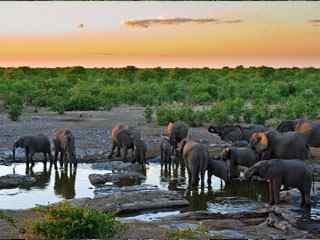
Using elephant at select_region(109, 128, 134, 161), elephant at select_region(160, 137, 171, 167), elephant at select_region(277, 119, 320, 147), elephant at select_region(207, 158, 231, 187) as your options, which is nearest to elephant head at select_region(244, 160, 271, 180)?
elephant at select_region(207, 158, 231, 187)

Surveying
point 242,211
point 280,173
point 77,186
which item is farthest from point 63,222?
point 77,186

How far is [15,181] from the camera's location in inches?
582

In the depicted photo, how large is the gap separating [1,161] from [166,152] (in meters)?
4.72

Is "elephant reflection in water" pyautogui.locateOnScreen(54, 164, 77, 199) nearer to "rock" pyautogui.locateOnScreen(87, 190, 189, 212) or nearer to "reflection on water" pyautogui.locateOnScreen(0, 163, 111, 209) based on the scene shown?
"reflection on water" pyautogui.locateOnScreen(0, 163, 111, 209)

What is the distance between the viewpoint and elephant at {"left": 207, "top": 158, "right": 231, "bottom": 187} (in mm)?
14859

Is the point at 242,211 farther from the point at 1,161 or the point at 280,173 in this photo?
the point at 1,161

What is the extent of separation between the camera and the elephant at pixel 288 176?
12523 millimetres

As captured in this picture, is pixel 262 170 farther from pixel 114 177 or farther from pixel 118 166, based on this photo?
pixel 118 166

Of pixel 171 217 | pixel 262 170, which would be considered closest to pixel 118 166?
pixel 262 170

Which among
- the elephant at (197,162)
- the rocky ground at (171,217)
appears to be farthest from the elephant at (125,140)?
the elephant at (197,162)

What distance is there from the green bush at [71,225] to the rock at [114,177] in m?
5.88

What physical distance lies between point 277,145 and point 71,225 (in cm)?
853

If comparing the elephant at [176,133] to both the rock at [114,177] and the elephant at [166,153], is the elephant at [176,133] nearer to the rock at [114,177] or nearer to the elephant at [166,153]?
Answer: the elephant at [166,153]

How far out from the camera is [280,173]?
12.6 meters
